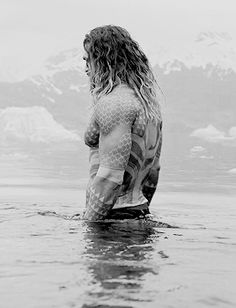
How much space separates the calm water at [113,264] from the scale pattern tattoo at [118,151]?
0.57 feet

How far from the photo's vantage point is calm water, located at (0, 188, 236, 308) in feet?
8.40

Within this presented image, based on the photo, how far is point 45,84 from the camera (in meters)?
61.5

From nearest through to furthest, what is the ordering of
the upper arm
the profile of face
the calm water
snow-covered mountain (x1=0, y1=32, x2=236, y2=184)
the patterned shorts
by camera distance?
the calm water → the upper arm → the patterned shorts → the profile of face → snow-covered mountain (x1=0, y1=32, x2=236, y2=184)

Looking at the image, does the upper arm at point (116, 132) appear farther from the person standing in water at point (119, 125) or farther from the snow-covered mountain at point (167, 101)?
the snow-covered mountain at point (167, 101)

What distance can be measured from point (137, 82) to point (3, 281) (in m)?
2.06

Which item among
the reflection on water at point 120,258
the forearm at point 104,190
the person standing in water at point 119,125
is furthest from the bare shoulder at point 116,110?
the reflection on water at point 120,258

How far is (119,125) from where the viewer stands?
4305 millimetres

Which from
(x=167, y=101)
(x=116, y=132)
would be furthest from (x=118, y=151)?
(x=167, y=101)

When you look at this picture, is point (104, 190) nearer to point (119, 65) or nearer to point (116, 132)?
point (116, 132)

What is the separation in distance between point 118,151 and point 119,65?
639mm

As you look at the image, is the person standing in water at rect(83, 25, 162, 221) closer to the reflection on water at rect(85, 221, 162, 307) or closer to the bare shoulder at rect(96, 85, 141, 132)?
the bare shoulder at rect(96, 85, 141, 132)

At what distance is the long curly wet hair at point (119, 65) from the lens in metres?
4.50

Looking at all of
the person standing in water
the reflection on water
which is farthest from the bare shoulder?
the reflection on water

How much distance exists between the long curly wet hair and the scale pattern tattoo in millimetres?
73
